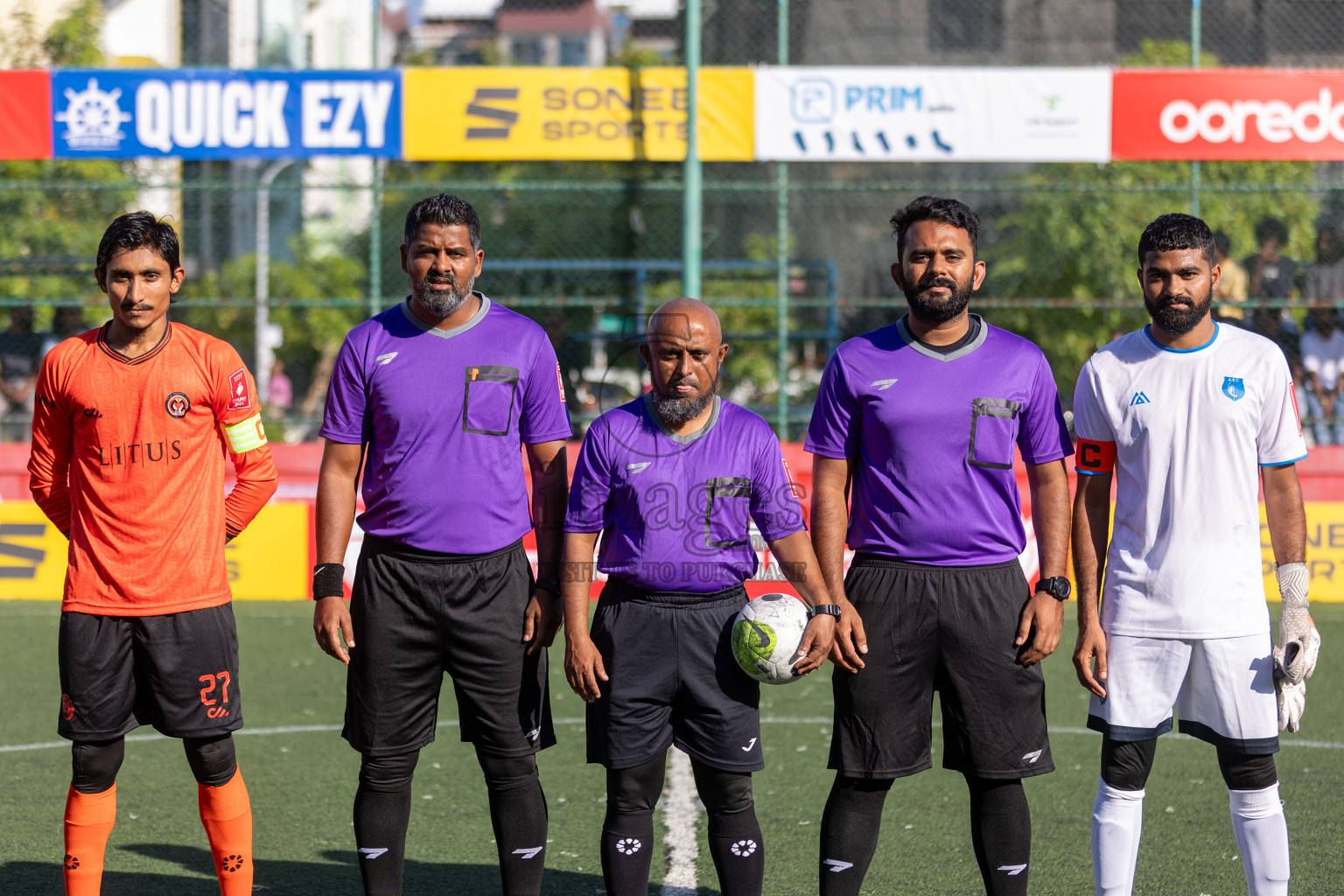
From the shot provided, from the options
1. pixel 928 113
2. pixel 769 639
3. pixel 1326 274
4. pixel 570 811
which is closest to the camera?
pixel 769 639

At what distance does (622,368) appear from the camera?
14180mm

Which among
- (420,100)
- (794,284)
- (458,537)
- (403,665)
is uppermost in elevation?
(420,100)

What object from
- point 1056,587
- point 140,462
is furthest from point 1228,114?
point 140,462

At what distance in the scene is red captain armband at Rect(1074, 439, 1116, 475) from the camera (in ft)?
12.9

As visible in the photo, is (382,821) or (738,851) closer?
(738,851)

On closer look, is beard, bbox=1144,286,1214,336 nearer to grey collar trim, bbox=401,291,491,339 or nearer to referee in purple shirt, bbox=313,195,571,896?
referee in purple shirt, bbox=313,195,571,896

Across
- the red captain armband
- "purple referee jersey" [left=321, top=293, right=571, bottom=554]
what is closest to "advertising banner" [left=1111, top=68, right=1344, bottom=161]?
the red captain armband

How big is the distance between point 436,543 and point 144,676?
0.93 metres

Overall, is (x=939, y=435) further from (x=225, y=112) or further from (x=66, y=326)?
(x=66, y=326)

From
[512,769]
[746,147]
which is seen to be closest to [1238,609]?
[512,769]

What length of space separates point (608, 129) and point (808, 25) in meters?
8.63

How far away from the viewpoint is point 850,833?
12.5 ft

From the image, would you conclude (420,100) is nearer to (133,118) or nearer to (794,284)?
(133,118)

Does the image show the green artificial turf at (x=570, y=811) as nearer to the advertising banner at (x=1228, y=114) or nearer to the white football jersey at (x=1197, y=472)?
the white football jersey at (x=1197, y=472)
